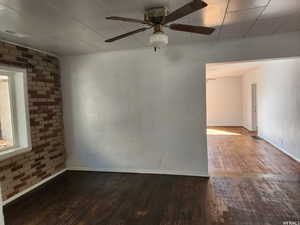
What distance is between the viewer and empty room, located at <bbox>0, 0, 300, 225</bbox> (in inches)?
88.7

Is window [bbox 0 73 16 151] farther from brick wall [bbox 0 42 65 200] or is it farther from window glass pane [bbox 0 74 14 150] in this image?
brick wall [bbox 0 42 65 200]

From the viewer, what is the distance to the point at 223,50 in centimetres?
335

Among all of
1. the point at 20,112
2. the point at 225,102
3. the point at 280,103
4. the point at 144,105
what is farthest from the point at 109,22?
the point at 225,102

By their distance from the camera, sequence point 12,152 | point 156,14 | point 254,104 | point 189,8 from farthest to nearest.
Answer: point 254,104 < point 12,152 < point 156,14 < point 189,8

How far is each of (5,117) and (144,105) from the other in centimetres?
232

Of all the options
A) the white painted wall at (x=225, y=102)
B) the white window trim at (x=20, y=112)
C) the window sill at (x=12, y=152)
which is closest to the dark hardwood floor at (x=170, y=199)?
the window sill at (x=12, y=152)

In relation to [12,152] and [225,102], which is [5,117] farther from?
[225,102]

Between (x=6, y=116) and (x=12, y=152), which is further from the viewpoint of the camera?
(x=6, y=116)

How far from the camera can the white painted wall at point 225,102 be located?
911 centimetres

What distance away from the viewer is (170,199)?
2740 millimetres

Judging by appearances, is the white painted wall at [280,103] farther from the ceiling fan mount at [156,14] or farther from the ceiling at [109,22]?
the ceiling fan mount at [156,14]

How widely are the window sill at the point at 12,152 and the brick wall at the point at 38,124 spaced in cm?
6

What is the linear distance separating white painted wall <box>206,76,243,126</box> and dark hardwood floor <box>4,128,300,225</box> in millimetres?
5335

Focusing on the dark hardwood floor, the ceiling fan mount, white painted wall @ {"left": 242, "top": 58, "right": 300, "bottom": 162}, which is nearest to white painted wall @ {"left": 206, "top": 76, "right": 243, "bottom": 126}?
white painted wall @ {"left": 242, "top": 58, "right": 300, "bottom": 162}
